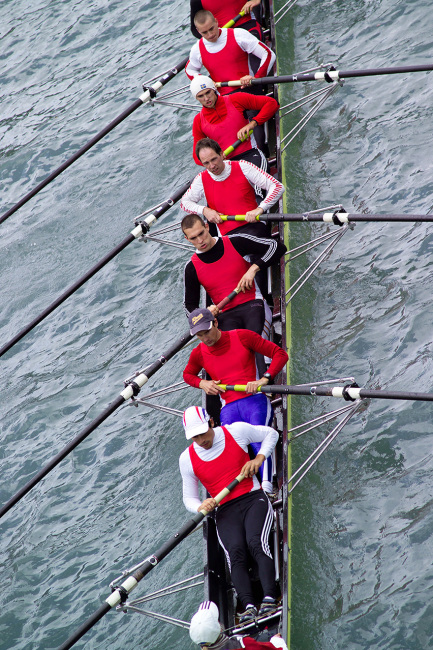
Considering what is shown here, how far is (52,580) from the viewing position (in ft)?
23.4

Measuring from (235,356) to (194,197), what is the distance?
2.08 metres

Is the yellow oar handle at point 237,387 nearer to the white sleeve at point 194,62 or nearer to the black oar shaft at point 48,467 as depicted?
the black oar shaft at point 48,467

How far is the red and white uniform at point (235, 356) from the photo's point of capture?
6422 millimetres

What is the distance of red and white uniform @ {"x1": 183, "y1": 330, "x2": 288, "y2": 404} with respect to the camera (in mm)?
6422

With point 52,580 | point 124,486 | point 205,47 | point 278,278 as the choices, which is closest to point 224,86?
point 205,47

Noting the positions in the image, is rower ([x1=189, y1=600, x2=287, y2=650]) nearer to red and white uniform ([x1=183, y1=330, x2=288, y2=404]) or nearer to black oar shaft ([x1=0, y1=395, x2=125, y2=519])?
red and white uniform ([x1=183, y1=330, x2=288, y2=404])

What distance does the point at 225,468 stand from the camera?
5906mm

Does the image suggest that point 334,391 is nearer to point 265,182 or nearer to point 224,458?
point 224,458

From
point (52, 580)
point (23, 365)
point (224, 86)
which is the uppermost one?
point (224, 86)

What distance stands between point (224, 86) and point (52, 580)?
17.7ft

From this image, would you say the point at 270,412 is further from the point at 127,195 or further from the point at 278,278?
the point at 127,195

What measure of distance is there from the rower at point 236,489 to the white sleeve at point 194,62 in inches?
193

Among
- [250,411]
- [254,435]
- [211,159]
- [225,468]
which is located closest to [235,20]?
[211,159]

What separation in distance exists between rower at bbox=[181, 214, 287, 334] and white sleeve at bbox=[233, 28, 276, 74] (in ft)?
8.85
